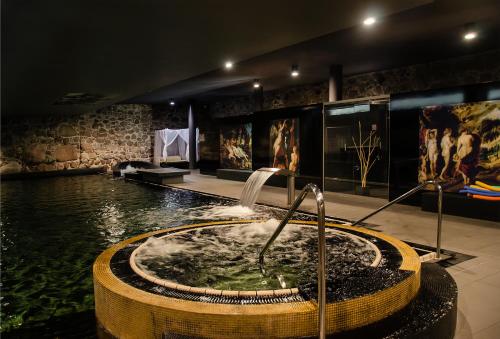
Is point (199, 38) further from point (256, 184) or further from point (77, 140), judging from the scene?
point (77, 140)

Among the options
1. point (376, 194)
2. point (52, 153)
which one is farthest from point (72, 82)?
point (52, 153)

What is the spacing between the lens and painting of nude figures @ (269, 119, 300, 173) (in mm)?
11297

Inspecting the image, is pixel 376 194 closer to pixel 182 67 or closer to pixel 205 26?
pixel 182 67

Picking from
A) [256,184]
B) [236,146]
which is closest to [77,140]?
[236,146]

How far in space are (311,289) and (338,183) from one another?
774 centimetres

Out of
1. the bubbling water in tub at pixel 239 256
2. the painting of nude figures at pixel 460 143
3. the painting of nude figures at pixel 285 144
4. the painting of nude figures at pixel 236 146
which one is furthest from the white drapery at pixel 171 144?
the bubbling water in tub at pixel 239 256

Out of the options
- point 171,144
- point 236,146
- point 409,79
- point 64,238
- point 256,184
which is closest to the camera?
point 64,238

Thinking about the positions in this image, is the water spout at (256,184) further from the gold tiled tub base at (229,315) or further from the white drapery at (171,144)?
the white drapery at (171,144)

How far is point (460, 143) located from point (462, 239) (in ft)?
9.09

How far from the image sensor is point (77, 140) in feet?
60.6

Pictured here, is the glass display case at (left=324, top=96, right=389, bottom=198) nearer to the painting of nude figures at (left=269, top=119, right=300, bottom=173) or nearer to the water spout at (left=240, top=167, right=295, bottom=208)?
the painting of nude figures at (left=269, top=119, right=300, bottom=173)

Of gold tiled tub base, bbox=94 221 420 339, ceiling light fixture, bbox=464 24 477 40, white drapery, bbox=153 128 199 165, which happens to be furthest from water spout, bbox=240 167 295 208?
white drapery, bbox=153 128 199 165

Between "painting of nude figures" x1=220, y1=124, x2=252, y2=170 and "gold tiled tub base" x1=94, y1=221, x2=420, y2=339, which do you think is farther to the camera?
"painting of nude figures" x1=220, y1=124, x2=252, y2=170

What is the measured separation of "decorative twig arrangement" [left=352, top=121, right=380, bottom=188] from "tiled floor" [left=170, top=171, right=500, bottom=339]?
0.70 meters
